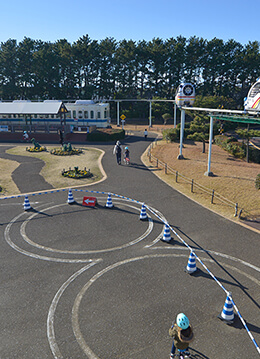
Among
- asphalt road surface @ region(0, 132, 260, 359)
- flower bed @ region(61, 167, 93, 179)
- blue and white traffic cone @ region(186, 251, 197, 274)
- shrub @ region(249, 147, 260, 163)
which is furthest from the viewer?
shrub @ region(249, 147, 260, 163)

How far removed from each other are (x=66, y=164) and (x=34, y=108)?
21392 millimetres

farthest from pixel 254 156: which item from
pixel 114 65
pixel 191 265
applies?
pixel 114 65

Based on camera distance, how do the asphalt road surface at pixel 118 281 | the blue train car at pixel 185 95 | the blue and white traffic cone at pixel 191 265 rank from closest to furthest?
the asphalt road surface at pixel 118 281 → the blue and white traffic cone at pixel 191 265 → the blue train car at pixel 185 95

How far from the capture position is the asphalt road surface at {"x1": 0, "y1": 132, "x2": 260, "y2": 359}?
7.51 metres

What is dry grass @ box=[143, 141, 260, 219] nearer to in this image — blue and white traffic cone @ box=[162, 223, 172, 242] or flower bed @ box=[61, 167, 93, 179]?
blue and white traffic cone @ box=[162, 223, 172, 242]

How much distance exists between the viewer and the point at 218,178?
21906mm

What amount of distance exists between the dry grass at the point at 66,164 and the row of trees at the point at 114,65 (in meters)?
39.9

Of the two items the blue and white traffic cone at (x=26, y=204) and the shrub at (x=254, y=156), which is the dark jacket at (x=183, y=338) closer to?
the blue and white traffic cone at (x=26, y=204)

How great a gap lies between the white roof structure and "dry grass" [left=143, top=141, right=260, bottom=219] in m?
18.5

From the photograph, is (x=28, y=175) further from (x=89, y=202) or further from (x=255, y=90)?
(x=255, y=90)

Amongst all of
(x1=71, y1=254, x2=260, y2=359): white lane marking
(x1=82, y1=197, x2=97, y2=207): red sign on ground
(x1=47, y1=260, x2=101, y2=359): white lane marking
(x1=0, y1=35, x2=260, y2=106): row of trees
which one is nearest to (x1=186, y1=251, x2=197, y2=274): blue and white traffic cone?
(x1=71, y1=254, x2=260, y2=359): white lane marking

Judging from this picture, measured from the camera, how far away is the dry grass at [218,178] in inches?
674

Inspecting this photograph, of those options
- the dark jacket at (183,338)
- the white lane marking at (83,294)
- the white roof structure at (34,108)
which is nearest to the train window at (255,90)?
the white lane marking at (83,294)

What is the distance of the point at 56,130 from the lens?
44906 mm
